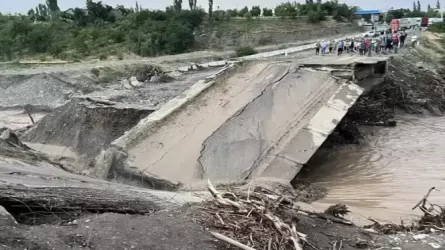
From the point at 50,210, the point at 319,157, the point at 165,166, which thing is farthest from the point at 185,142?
the point at 50,210

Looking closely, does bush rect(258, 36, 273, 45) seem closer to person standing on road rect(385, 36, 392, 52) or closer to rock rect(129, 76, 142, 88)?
person standing on road rect(385, 36, 392, 52)

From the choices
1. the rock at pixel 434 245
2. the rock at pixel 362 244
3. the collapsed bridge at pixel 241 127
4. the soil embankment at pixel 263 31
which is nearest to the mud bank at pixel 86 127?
the collapsed bridge at pixel 241 127

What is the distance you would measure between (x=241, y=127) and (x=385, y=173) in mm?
3664

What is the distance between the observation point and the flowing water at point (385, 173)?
36.3 ft

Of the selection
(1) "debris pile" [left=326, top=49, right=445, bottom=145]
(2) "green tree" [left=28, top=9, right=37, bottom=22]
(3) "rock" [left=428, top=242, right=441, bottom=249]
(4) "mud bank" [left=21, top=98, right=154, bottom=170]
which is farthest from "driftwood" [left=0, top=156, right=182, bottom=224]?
(2) "green tree" [left=28, top=9, right=37, bottom=22]

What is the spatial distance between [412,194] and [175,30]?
105ft

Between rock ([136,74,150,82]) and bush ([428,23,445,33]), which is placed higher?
bush ([428,23,445,33])

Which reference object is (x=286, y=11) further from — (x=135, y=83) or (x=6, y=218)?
(x=6, y=218)

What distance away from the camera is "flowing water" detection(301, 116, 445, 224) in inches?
435

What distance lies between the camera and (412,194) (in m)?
11.7

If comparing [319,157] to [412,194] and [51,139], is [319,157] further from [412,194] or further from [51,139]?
[51,139]

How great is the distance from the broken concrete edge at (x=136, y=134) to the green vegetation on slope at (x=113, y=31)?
24.8m

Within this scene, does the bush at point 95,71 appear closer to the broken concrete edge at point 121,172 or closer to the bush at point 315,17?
the broken concrete edge at point 121,172

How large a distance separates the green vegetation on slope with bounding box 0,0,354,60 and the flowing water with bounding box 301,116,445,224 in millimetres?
24882
